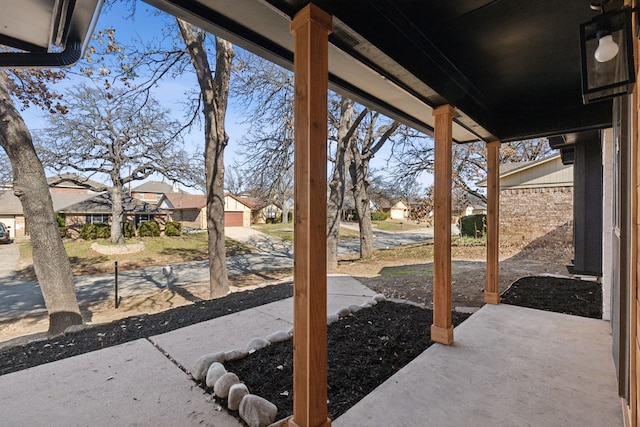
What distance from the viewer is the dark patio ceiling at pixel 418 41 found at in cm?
165

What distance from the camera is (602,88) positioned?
1558 mm

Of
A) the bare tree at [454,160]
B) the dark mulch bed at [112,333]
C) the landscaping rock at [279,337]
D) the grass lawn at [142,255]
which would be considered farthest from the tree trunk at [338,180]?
the grass lawn at [142,255]

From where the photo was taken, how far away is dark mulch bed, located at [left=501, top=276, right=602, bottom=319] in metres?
3.98

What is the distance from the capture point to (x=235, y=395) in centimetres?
195

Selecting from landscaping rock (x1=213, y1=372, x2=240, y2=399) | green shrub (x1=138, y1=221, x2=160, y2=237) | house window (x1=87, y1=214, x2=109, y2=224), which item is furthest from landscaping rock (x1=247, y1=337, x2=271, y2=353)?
house window (x1=87, y1=214, x2=109, y2=224)

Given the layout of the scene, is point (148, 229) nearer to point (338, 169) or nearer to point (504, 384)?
point (338, 169)

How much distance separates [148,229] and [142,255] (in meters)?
4.33

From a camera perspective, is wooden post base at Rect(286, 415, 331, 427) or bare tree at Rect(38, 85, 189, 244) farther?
bare tree at Rect(38, 85, 189, 244)

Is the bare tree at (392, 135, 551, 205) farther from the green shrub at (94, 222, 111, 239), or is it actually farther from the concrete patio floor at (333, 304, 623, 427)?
the green shrub at (94, 222, 111, 239)

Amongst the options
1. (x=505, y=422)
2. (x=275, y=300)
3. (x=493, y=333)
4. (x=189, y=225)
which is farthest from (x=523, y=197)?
(x=189, y=225)

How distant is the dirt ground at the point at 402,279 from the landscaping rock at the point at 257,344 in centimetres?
278

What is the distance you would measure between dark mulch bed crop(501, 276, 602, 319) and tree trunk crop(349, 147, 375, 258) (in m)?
6.16

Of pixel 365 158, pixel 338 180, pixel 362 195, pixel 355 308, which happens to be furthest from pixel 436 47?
pixel 362 195

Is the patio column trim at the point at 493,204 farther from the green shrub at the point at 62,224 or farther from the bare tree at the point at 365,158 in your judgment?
the green shrub at the point at 62,224
